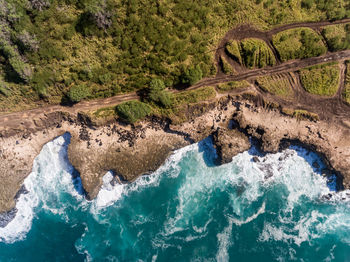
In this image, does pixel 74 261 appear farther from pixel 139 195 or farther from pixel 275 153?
pixel 275 153

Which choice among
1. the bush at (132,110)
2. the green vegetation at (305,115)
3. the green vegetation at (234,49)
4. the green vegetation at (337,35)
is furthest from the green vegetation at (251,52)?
the bush at (132,110)

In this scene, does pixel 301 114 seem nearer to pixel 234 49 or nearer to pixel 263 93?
→ pixel 263 93

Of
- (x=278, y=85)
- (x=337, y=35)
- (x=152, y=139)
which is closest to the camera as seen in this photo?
(x=337, y=35)

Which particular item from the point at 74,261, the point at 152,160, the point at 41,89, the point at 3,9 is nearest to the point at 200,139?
the point at 152,160

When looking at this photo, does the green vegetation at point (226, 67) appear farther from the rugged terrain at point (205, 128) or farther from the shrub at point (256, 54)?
the shrub at point (256, 54)

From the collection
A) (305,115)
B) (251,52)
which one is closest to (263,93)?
(251,52)

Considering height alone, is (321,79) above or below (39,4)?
below
